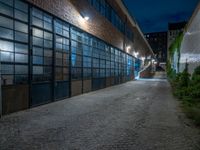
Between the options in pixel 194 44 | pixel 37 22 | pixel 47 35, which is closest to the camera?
pixel 37 22

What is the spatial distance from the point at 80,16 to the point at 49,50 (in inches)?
134

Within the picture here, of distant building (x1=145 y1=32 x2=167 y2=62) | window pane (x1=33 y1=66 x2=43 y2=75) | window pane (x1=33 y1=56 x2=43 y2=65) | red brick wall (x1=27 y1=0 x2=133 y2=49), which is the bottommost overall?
window pane (x1=33 y1=66 x2=43 y2=75)

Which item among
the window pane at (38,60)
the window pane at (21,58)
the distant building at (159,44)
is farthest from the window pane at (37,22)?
the distant building at (159,44)

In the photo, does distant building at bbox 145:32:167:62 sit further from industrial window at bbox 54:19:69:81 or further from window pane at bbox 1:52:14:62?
window pane at bbox 1:52:14:62

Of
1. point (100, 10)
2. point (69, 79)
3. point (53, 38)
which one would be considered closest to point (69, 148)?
point (53, 38)

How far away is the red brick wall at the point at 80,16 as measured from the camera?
7.65 m

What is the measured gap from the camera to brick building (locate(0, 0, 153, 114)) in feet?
18.9

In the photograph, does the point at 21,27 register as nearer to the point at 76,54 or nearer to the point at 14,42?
the point at 14,42

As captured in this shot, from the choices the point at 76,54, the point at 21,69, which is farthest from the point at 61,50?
Result: the point at 21,69

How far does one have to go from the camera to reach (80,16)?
10.1 meters

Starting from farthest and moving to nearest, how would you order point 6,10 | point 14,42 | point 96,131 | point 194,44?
1. point 194,44
2. point 14,42
3. point 6,10
4. point 96,131

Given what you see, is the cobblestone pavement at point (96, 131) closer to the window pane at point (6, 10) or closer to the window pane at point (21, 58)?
the window pane at point (21, 58)

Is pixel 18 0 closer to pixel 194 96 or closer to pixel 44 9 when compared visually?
pixel 44 9

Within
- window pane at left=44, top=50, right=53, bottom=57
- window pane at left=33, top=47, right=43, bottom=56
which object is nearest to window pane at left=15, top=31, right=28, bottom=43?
window pane at left=33, top=47, right=43, bottom=56
